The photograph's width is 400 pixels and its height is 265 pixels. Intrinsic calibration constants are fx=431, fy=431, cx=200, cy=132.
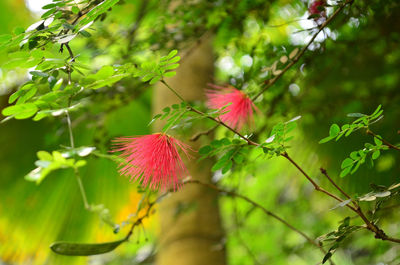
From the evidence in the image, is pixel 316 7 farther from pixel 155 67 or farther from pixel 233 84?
pixel 155 67

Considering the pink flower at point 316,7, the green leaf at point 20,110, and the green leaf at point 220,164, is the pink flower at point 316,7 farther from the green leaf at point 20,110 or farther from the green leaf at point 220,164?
the green leaf at point 20,110

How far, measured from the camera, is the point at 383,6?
2.98 feet

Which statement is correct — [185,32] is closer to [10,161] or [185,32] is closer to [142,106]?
[142,106]

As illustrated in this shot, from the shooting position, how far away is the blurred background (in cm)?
107

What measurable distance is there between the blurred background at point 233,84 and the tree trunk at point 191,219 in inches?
3.0

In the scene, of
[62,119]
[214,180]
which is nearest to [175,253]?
[214,180]

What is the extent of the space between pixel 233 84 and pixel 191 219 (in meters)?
0.46

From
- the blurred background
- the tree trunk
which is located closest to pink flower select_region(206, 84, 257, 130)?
the blurred background

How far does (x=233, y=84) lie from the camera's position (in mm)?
992

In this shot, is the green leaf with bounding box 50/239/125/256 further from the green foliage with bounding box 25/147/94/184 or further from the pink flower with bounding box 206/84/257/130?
the pink flower with bounding box 206/84/257/130

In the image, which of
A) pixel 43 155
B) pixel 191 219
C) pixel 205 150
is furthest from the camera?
pixel 191 219

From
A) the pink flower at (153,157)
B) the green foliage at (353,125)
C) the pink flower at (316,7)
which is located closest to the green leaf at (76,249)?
the pink flower at (153,157)

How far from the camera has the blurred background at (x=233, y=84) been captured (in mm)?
1074

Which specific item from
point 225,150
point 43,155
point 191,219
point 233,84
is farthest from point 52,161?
point 191,219
